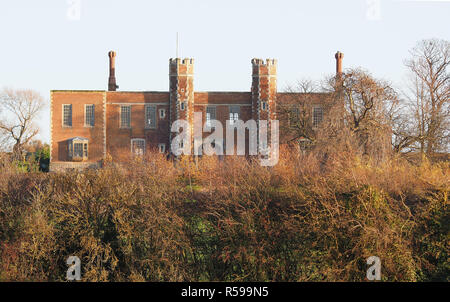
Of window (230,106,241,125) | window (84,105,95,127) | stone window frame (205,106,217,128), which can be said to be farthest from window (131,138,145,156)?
window (230,106,241,125)

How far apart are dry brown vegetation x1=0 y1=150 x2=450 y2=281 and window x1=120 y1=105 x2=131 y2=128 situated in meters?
29.9

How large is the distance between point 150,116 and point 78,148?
22.1 feet

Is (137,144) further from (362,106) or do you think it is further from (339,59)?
(362,106)

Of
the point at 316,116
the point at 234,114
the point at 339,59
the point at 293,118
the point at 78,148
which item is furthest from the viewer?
the point at 339,59

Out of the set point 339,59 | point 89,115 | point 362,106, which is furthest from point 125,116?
point 362,106

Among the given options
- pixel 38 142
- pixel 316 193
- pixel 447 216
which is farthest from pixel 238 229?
pixel 38 142

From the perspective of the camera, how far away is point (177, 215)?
15977 mm

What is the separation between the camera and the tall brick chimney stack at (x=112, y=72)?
160 ft

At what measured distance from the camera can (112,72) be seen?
4950 cm

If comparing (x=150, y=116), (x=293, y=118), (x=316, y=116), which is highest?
A: (x=150, y=116)

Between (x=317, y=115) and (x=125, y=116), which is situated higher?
(x=125, y=116)

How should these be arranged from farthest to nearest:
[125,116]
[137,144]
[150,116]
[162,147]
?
1. [125,116]
2. [150,116]
3. [137,144]
4. [162,147]

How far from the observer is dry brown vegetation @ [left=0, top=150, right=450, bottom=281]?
15.0m
